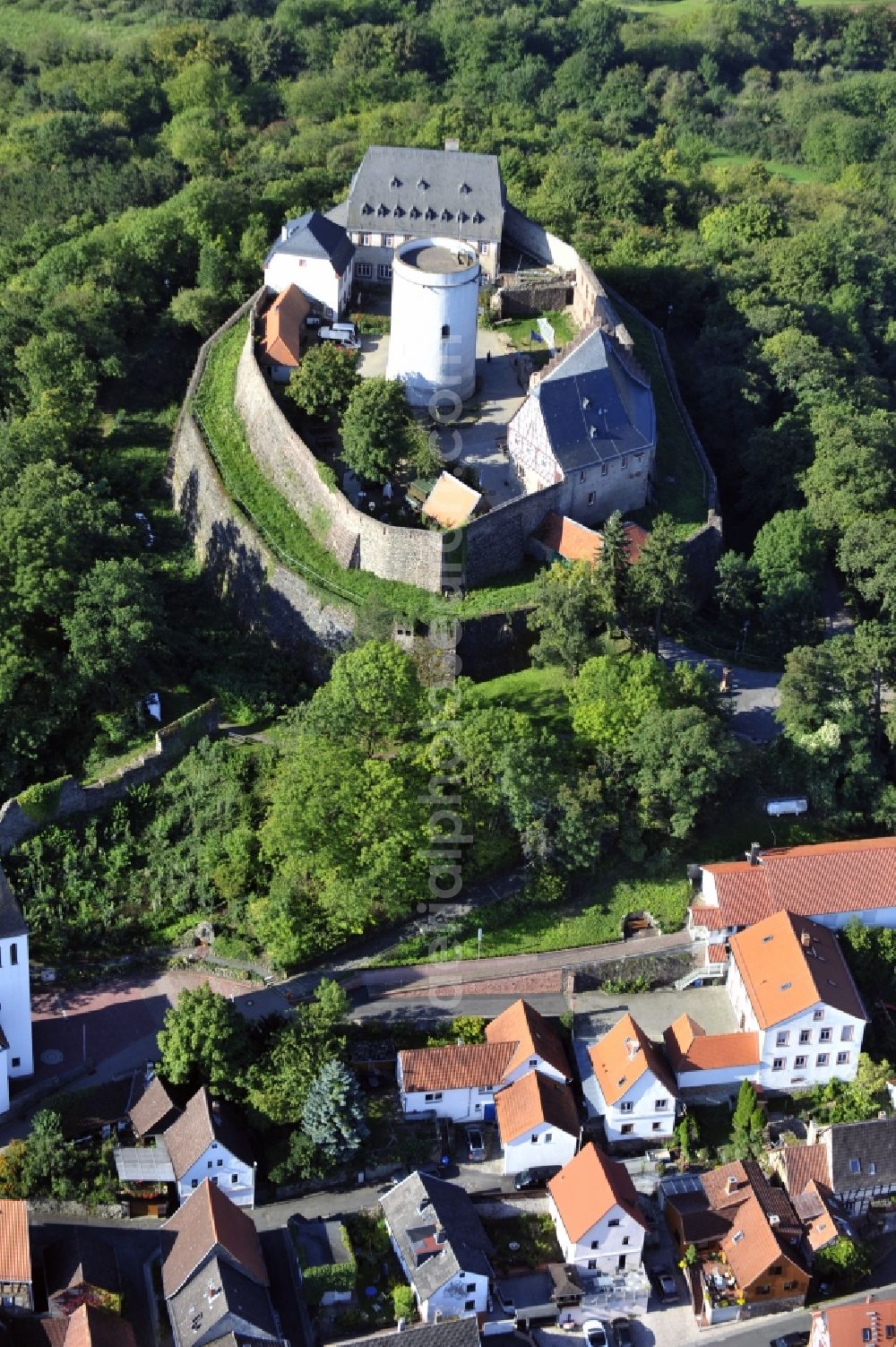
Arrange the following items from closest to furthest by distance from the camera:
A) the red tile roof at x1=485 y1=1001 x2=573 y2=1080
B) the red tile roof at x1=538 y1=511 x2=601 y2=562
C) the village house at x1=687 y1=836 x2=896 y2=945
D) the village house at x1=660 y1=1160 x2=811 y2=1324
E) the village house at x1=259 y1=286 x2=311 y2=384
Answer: the village house at x1=660 y1=1160 x2=811 y2=1324
the red tile roof at x1=485 y1=1001 x2=573 y2=1080
the village house at x1=687 y1=836 x2=896 y2=945
the red tile roof at x1=538 y1=511 x2=601 y2=562
the village house at x1=259 y1=286 x2=311 y2=384

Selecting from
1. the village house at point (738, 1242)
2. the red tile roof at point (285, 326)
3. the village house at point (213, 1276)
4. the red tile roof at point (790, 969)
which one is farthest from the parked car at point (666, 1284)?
the red tile roof at point (285, 326)

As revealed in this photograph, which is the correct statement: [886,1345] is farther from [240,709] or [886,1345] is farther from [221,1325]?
[240,709]

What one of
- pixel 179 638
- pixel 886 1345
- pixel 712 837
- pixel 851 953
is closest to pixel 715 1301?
pixel 886 1345

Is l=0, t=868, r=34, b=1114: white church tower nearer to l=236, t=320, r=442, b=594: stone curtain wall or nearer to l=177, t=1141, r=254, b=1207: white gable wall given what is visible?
l=177, t=1141, r=254, b=1207: white gable wall

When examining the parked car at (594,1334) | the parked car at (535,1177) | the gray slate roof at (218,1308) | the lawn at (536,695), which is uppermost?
the lawn at (536,695)

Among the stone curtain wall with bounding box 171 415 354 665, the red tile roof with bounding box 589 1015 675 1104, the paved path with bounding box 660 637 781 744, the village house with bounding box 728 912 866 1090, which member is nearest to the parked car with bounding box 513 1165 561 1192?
the red tile roof with bounding box 589 1015 675 1104

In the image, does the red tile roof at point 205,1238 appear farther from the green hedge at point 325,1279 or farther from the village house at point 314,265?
the village house at point 314,265

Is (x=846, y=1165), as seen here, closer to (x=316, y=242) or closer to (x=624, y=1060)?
(x=624, y=1060)
